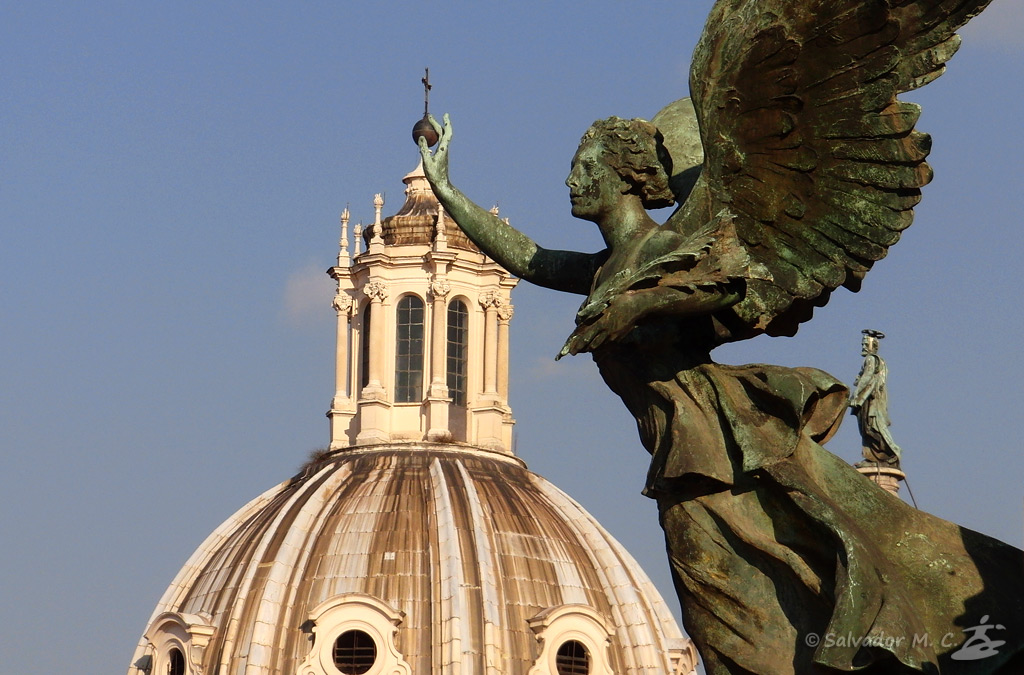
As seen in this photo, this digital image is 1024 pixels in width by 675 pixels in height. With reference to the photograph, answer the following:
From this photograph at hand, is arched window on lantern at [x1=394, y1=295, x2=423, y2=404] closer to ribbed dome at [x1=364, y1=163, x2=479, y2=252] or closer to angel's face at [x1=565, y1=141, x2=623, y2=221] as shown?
ribbed dome at [x1=364, y1=163, x2=479, y2=252]

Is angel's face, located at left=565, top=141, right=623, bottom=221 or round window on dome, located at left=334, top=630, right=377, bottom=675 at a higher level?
round window on dome, located at left=334, top=630, right=377, bottom=675

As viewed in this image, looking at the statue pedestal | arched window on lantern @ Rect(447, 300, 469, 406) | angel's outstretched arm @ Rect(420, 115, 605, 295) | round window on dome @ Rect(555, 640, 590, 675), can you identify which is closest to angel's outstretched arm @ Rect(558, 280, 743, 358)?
angel's outstretched arm @ Rect(420, 115, 605, 295)

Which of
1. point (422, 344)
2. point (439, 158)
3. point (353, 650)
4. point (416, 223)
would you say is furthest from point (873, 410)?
point (416, 223)

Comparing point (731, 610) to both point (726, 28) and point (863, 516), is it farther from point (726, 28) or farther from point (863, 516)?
point (726, 28)

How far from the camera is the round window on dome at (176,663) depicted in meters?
80.1

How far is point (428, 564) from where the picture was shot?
257 ft

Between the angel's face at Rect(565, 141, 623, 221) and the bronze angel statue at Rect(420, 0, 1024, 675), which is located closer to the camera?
the bronze angel statue at Rect(420, 0, 1024, 675)

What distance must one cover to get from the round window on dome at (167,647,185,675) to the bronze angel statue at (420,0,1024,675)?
6912 centimetres

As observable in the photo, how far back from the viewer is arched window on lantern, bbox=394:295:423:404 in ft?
293

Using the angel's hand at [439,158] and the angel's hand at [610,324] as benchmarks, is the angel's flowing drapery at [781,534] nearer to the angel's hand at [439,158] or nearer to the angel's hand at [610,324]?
the angel's hand at [610,324]

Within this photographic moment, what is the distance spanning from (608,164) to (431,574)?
217ft

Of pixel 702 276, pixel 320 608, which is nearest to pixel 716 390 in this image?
pixel 702 276

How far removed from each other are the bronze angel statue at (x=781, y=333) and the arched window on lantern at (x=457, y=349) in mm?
76888

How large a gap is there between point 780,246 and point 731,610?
56.3 inches
